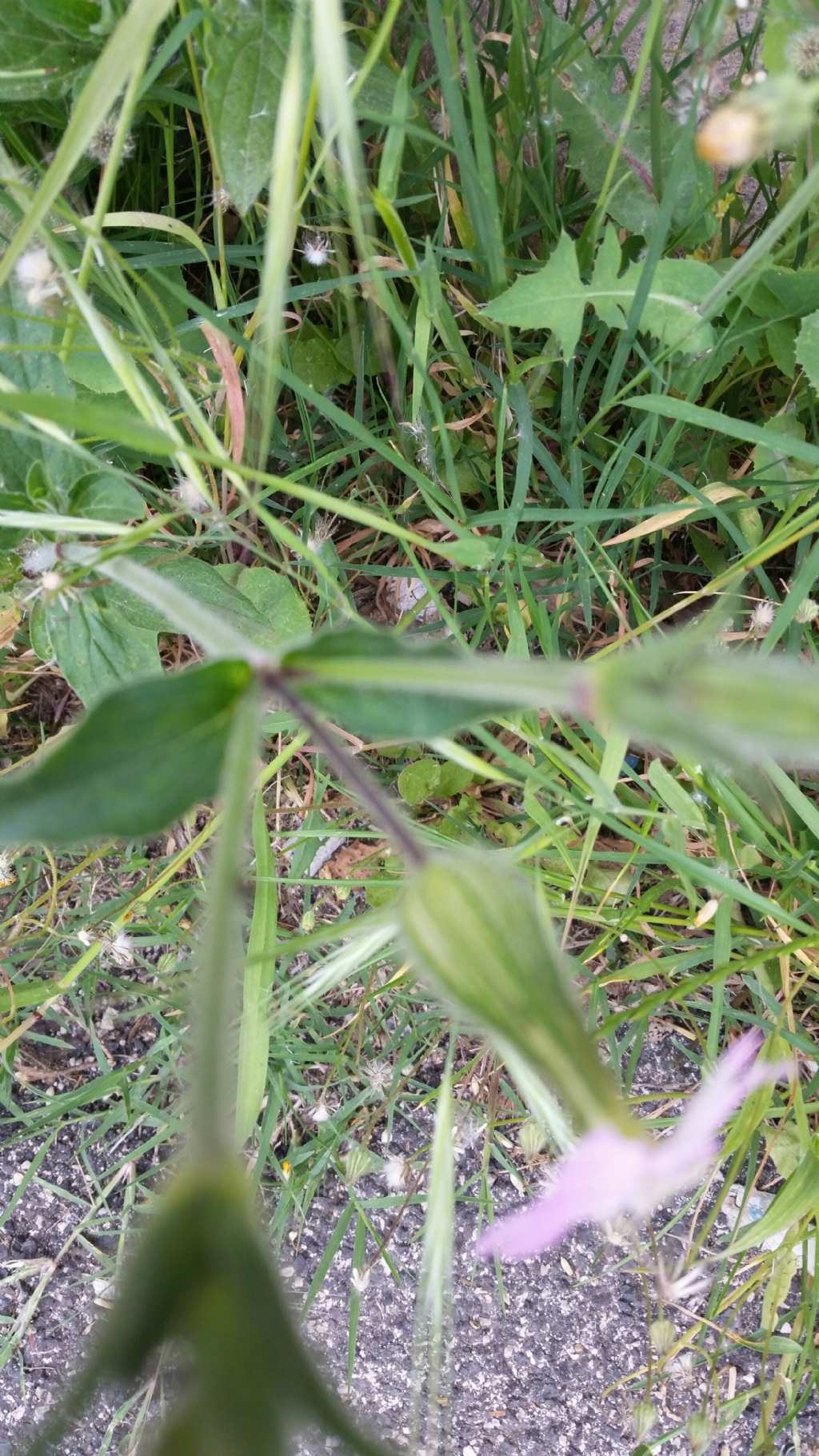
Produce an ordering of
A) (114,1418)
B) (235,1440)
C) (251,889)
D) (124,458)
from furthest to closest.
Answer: (114,1418)
(251,889)
(124,458)
(235,1440)

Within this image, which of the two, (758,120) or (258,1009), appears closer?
(758,120)

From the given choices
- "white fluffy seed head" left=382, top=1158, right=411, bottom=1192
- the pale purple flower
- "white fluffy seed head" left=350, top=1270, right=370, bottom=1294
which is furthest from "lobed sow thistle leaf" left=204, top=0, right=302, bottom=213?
"white fluffy seed head" left=350, top=1270, right=370, bottom=1294

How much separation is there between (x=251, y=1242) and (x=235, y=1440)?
0.05 metres

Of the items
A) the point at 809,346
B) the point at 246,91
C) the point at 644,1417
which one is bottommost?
the point at 644,1417

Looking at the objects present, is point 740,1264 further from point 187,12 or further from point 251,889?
point 187,12

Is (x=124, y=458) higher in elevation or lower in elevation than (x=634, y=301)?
lower

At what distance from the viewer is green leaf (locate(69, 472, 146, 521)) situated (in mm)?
656

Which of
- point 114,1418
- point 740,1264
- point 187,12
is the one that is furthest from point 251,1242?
point 114,1418

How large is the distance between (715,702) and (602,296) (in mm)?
636

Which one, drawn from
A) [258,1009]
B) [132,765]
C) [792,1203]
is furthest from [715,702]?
[792,1203]

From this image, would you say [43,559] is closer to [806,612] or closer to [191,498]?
[191,498]

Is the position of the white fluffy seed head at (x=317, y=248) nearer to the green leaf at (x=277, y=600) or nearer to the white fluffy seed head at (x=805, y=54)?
the green leaf at (x=277, y=600)

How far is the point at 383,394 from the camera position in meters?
0.97

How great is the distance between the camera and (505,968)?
1.19 feet
